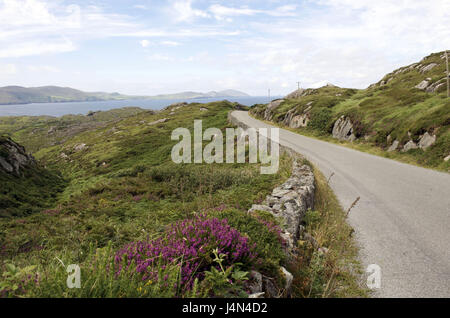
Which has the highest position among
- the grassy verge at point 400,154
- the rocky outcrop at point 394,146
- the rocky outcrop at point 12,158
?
the rocky outcrop at point 394,146

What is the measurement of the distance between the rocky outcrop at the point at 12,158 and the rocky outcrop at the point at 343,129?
36831 millimetres

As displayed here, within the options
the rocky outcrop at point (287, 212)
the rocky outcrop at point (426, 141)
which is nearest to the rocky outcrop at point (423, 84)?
the rocky outcrop at point (426, 141)

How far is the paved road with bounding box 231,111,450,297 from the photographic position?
212 inches

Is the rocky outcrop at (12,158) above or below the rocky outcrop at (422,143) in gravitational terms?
below

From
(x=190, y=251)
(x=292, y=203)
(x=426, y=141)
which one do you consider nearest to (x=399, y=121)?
(x=426, y=141)

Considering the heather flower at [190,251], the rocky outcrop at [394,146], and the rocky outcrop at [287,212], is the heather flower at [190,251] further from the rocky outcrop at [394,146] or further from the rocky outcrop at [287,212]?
the rocky outcrop at [394,146]

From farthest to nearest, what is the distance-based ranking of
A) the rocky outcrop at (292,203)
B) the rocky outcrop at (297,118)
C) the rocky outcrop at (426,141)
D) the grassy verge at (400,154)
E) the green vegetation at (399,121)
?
the rocky outcrop at (297,118) → the rocky outcrop at (426,141) → the green vegetation at (399,121) → the grassy verge at (400,154) → the rocky outcrop at (292,203)

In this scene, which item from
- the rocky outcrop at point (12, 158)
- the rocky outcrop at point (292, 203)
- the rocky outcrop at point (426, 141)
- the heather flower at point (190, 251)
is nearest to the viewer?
the heather flower at point (190, 251)

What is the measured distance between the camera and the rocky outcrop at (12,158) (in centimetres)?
2690

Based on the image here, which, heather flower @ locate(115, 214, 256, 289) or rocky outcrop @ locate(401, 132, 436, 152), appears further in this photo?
rocky outcrop @ locate(401, 132, 436, 152)

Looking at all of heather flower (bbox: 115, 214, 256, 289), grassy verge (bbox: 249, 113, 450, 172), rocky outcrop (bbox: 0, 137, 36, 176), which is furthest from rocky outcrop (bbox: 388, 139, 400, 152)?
rocky outcrop (bbox: 0, 137, 36, 176)

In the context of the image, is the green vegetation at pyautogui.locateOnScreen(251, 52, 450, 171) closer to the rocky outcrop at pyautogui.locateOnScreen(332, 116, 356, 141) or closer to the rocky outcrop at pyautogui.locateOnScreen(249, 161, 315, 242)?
the rocky outcrop at pyautogui.locateOnScreen(332, 116, 356, 141)

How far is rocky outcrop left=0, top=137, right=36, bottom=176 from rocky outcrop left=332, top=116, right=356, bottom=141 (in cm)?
3683
